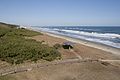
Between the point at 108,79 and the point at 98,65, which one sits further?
the point at 98,65

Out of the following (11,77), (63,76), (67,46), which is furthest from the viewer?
(67,46)

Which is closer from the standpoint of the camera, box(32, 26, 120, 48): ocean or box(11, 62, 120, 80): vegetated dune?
box(11, 62, 120, 80): vegetated dune

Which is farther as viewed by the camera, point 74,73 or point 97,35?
point 97,35

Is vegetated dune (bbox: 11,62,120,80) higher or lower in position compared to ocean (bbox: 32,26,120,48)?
higher

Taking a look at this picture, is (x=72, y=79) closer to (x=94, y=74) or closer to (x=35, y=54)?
(x=94, y=74)

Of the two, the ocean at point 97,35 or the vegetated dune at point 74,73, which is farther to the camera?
the ocean at point 97,35

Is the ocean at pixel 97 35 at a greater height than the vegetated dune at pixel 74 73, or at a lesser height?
lesser

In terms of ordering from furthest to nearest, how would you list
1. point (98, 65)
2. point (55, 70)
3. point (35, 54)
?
point (35, 54)
point (98, 65)
point (55, 70)

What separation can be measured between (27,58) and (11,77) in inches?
155

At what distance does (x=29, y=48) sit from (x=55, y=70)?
502 centimetres

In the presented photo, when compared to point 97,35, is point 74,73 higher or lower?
higher

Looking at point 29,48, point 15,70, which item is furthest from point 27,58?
point 15,70

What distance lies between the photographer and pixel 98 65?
470 inches

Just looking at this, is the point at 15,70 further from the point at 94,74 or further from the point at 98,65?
the point at 98,65
